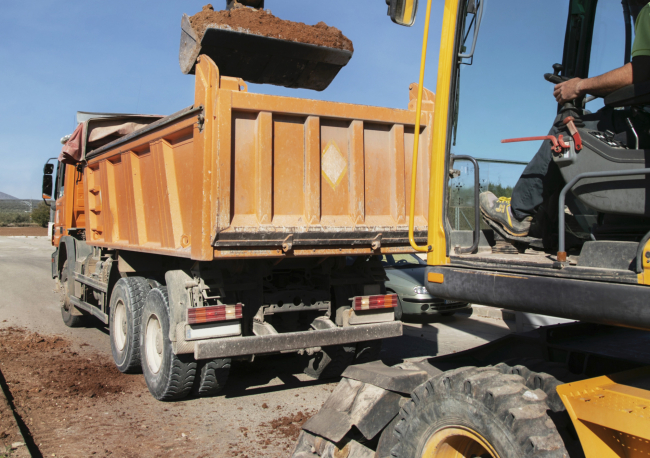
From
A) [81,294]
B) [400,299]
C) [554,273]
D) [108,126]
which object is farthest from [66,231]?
[554,273]

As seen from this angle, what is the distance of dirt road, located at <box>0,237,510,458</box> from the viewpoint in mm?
4355

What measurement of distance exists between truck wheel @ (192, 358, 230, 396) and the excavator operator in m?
3.43

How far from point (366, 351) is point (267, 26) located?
157 inches

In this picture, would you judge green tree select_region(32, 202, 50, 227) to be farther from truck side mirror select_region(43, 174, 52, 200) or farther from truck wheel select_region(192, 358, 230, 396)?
truck wheel select_region(192, 358, 230, 396)

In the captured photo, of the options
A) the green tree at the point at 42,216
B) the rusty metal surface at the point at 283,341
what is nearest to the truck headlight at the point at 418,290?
the rusty metal surface at the point at 283,341

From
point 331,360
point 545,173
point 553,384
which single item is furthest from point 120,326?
point 545,173

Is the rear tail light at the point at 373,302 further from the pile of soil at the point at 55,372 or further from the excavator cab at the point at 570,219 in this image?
the excavator cab at the point at 570,219

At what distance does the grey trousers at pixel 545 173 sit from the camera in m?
2.28

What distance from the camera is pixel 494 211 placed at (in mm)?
2658

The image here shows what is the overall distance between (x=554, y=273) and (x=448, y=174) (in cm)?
77

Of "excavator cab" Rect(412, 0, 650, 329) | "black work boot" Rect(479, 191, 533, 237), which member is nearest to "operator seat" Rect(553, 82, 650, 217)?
"excavator cab" Rect(412, 0, 650, 329)

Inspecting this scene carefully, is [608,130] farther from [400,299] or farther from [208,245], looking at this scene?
[400,299]

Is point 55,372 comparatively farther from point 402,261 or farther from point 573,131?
point 402,261

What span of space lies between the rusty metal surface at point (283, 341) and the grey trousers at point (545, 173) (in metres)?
2.92
